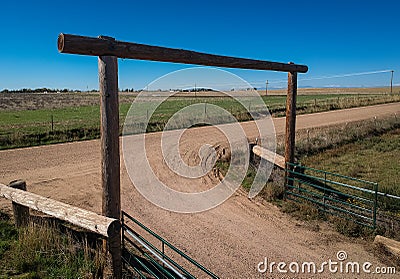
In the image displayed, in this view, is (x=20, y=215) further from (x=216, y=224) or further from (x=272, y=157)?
(x=272, y=157)

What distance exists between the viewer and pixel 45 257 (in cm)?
412

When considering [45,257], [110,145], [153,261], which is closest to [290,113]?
[110,145]

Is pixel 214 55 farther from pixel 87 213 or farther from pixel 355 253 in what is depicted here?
pixel 355 253

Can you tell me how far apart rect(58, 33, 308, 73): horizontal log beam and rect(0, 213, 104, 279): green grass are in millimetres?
2625

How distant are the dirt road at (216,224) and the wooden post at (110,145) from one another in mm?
1776

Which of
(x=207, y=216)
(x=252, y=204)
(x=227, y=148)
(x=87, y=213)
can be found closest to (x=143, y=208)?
(x=207, y=216)

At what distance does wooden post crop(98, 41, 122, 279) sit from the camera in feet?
12.2

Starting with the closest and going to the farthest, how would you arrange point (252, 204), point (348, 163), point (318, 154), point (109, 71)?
point (109, 71) < point (252, 204) < point (348, 163) < point (318, 154)

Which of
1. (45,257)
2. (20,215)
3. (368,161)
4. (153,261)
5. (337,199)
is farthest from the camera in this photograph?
(368,161)

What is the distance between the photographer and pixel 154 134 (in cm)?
1576

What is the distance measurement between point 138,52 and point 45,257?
3041 mm

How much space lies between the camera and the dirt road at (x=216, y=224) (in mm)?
5098

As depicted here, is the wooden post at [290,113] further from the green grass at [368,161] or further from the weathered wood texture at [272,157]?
the green grass at [368,161]

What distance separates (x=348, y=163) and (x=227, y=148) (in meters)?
4.50
